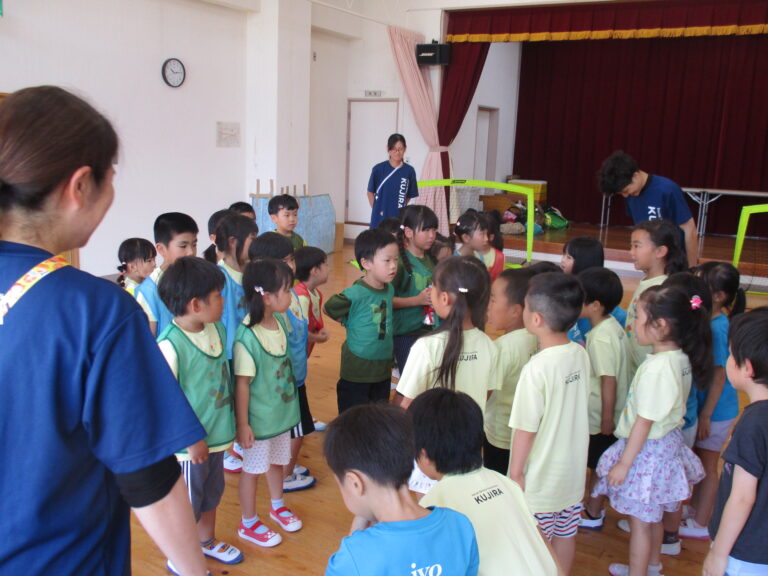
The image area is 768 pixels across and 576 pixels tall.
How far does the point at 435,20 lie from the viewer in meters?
8.40

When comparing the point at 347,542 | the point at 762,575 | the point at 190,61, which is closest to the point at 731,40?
the point at 190,61

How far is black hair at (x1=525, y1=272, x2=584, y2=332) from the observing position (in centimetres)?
181

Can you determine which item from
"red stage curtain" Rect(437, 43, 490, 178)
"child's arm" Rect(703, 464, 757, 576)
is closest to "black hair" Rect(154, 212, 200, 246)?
"child's arm" Rect(703, 464, 757, 576)

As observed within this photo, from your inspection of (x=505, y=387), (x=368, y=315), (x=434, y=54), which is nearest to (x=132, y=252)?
(x=368, y=315)

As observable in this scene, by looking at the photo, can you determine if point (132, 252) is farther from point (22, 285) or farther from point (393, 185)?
point (393, 185)

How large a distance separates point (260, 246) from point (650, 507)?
5.93 ft

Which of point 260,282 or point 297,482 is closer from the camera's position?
point 260,282

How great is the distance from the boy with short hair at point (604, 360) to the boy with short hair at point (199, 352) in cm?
125

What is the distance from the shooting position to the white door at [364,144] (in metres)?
8.91

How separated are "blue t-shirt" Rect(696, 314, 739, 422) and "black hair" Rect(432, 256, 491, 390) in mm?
859

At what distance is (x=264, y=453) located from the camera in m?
2.22

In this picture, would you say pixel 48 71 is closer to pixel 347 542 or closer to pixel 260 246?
pixel 260 246

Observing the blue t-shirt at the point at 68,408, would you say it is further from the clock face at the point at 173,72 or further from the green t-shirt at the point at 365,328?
the clock face at the point at 173,72

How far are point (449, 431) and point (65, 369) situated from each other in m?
0.76
